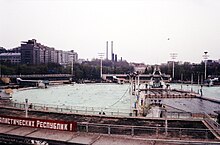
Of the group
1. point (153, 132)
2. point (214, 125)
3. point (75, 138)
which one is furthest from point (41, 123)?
point (214, 125)

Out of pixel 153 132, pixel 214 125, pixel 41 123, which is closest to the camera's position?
pixel 41 123

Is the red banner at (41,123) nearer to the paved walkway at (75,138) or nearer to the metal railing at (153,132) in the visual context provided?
the paved walkway at (75,138)

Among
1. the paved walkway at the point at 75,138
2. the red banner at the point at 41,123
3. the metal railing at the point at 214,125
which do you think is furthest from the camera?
the metal railing at the point at 214,125

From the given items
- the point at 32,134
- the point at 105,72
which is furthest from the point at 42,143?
the point at 105,72

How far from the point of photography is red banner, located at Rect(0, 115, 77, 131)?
49.9ft

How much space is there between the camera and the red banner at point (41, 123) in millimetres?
15195

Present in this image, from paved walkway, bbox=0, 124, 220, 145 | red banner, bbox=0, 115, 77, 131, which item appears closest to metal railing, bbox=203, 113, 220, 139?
paved walkway, bbox=0, 124, 220, 145

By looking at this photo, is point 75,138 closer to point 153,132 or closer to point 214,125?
point 153,132

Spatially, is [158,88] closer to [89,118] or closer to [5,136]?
[89,118]

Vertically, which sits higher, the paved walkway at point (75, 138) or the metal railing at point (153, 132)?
the paved walkway at point (75, 138)

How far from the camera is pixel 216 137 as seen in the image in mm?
15141

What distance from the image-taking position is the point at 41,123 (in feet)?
51.5

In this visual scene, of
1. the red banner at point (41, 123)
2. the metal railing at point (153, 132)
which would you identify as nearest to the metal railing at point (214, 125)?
the metal railing at point (153, 132)

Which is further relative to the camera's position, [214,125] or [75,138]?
[214,125]
